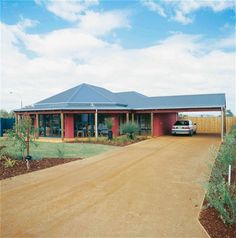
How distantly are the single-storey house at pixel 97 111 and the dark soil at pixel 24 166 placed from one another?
9544 mm

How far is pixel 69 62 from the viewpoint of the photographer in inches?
900

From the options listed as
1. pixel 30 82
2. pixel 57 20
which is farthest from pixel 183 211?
pixel 30 82

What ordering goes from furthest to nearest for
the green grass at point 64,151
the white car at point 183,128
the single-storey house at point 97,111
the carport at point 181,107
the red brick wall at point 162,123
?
the red brick wall at point 162,123 < the white car at point 183,128 < the single-storey house at point 97,111 < the carport at point 181,107 < the green grass at point 64,151

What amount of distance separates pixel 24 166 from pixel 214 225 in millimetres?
7493

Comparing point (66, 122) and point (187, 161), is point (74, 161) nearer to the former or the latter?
point (187, 161)

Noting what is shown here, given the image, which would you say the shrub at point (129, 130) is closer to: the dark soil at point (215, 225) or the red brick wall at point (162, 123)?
the red brick wall at point (162, 123)

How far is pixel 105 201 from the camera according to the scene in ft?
19.2

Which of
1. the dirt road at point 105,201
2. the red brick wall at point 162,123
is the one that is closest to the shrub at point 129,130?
the red brick wall at point 162,123

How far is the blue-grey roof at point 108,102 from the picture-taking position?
21297 mm

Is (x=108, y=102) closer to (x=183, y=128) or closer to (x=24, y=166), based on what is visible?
(x=183, y=128)

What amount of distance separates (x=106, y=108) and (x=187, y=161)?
11805mm

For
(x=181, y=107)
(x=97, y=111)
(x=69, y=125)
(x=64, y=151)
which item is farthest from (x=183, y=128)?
(x=64, y=151)

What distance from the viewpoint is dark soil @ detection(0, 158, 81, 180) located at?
8.61m

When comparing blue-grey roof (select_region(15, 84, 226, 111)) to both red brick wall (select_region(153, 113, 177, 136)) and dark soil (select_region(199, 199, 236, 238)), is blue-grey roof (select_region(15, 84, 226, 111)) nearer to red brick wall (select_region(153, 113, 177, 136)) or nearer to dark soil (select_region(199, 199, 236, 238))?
red brick wall (select_region(153, 113, 177, 136))
